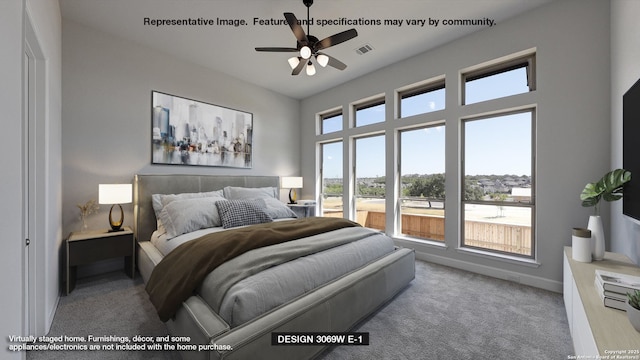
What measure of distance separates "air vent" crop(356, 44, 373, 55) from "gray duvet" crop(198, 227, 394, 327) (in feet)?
8.66

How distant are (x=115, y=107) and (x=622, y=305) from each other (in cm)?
478

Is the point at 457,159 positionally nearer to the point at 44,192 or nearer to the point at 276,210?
the point at 276,210

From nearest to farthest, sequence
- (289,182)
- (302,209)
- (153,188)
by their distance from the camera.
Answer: (153,188) < (302,209) < (289,182)

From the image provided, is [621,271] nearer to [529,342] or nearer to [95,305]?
[529,342]

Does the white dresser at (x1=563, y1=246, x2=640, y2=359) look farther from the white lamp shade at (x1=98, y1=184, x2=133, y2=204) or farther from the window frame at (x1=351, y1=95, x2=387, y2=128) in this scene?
the white lamp shade at (x1=98, y1=184, x2=133, y2=204)

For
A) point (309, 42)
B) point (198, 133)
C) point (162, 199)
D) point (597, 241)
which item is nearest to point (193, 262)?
point (162, 199)

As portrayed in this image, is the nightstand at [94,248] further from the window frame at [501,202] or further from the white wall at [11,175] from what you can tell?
the window frame at [501,202]

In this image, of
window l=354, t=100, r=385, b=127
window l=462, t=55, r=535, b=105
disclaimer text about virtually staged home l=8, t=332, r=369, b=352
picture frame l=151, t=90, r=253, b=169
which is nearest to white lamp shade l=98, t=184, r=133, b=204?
picture frame l=151, t=90, r=253, b=169

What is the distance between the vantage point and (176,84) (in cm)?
364

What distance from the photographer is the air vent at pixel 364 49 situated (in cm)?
338

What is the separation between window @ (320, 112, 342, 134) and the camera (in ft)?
16.4

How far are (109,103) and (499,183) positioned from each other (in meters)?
5.02

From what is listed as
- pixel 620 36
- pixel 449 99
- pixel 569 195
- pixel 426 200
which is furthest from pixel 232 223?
pixel 620 36

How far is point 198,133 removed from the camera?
12.5 ft
